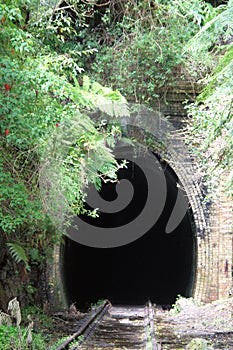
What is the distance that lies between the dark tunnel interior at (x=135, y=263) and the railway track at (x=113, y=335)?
209 inches

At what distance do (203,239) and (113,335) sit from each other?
4153 mm

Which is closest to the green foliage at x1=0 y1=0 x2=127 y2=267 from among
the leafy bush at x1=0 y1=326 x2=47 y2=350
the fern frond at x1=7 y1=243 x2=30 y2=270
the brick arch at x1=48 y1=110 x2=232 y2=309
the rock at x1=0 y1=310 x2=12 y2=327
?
the fern frond at x1=7 y1=243 x2=30 y2=270

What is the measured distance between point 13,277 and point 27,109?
3404mm

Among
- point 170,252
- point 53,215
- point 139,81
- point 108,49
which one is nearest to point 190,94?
point 139,81

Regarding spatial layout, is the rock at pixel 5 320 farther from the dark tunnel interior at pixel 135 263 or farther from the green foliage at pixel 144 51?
the dark tunnel interior at pixel 135 263

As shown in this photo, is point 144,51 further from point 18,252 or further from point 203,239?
point 18,252

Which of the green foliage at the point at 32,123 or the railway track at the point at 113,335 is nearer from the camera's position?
the green foliage at the point at 32,123

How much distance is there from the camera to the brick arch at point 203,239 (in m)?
11.3

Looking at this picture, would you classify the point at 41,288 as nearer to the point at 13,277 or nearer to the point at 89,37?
the point at 13,277

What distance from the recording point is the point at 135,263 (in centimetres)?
2234

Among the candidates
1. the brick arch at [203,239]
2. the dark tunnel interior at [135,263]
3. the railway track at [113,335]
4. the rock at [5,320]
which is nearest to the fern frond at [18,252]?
the rock at [5,320]

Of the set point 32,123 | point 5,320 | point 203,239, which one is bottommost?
point 5,320

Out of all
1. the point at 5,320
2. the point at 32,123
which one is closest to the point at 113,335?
the point at 5,320

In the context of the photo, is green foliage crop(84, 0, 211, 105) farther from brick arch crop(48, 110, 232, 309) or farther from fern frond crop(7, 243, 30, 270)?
fern frond crop(7, 243, 30, 270)
